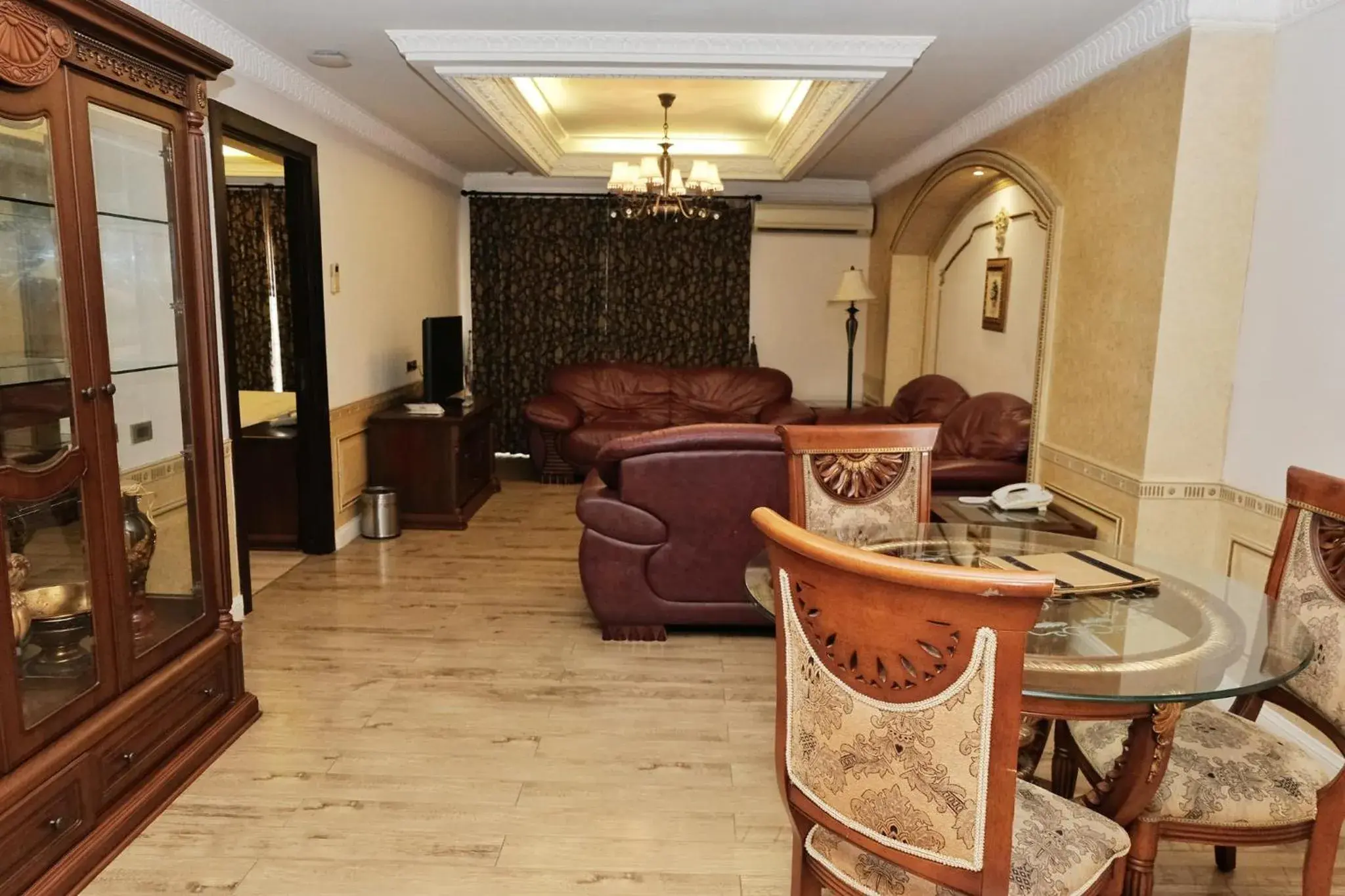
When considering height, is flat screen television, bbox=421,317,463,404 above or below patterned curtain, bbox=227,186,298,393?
below

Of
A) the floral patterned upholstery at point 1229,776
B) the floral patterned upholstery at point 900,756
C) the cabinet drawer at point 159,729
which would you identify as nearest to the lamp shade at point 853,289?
the floral patterned upholstery at point 1229,776

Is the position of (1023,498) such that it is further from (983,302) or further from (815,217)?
(815,217)

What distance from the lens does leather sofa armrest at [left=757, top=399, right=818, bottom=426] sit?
6594 mm

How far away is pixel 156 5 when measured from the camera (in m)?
3.05

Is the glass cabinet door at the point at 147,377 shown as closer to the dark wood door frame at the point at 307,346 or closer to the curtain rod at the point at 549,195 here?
the dark wood door frame at the point at 307,346

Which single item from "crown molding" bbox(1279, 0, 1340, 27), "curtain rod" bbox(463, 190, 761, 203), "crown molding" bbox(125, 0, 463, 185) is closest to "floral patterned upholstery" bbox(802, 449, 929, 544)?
"crown molding" bbox(1279, 0, 1340, 27)

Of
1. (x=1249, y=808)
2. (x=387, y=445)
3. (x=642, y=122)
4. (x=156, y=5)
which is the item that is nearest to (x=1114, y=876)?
(x=1249, y=808)

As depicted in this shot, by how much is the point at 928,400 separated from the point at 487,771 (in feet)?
13.3

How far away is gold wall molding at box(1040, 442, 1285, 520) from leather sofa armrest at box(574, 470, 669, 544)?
1750 millimetres

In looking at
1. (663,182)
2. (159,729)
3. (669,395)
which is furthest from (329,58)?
(669,395)

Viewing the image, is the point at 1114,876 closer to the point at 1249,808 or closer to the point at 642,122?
the point at 1249,808

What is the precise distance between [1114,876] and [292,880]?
1.86m

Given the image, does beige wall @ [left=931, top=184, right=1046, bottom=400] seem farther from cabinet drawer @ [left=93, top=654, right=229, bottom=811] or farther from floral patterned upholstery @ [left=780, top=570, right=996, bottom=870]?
cabinet drawer @ [left=93, top=654, right=229, bottom=811]

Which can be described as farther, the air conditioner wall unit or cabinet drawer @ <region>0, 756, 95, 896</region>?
the air conditioner wall unit
